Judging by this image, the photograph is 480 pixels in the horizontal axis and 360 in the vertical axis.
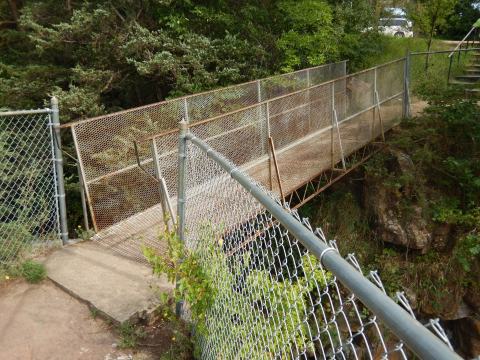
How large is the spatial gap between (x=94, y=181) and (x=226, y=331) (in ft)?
10.9

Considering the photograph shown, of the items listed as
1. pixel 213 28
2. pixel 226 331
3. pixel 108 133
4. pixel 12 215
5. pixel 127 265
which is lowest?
pixel 127 265

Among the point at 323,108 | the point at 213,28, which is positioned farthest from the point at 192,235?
the point at 213,28

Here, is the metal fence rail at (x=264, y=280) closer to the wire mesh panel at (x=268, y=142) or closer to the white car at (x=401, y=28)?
the wire mesh panel at (x=268, y=142)

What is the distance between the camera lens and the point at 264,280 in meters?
2.20

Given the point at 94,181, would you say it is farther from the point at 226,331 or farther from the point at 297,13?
the point at 297,13

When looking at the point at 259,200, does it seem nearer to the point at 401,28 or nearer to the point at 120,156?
the point at 120,156

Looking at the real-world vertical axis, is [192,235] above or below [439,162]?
above

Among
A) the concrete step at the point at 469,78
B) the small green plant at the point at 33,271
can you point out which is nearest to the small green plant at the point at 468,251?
the small green plant at the point at 33,271

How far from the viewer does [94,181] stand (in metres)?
5.20

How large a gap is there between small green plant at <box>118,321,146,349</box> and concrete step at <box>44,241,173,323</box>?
2.3 inches

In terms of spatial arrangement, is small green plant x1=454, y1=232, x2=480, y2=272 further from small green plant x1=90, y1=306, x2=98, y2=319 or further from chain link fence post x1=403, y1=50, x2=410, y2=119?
small green plant x1=90, y1=306, x2=98, y2=319

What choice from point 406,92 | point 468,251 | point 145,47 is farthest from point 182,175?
point 406,92

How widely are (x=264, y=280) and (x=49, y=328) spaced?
2305 mm

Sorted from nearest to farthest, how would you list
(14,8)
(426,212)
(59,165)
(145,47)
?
(59,165) < (426,212) < (145,47) < (14,8)
